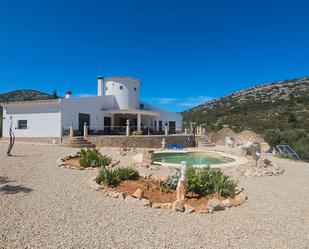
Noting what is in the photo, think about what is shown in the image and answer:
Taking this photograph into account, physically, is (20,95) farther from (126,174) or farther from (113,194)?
(113,194)

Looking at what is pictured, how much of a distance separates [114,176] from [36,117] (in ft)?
59.2

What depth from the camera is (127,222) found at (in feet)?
19.8

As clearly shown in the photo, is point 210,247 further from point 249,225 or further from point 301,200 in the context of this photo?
point 301,200

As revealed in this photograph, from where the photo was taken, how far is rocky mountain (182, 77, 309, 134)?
44938mm

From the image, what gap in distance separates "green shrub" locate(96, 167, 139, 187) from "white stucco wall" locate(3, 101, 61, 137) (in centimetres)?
1546

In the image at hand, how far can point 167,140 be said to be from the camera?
83.9ft

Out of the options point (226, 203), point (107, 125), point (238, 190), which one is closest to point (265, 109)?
point (107, 125)

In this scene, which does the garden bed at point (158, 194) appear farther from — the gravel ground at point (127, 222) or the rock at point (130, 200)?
the gravel ground at point (127, 222)

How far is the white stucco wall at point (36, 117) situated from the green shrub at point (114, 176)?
15.5 meters

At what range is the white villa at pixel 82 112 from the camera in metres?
24.1

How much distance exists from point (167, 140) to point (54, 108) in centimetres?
992

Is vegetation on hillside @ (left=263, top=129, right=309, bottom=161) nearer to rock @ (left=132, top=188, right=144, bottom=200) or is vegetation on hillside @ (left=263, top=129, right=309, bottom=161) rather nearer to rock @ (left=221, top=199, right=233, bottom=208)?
rock @ (left=221, top=199, right=233, bottom=208)

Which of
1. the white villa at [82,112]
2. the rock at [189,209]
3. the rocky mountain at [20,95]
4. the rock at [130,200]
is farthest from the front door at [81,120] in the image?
the rocky mountain at [20,95]

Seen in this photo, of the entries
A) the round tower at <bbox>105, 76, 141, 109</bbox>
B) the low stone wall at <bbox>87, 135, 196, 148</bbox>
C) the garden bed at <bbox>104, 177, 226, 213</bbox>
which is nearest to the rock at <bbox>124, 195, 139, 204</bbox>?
the garden bed at <bbox>104, 177, 226, 213</bbox>
